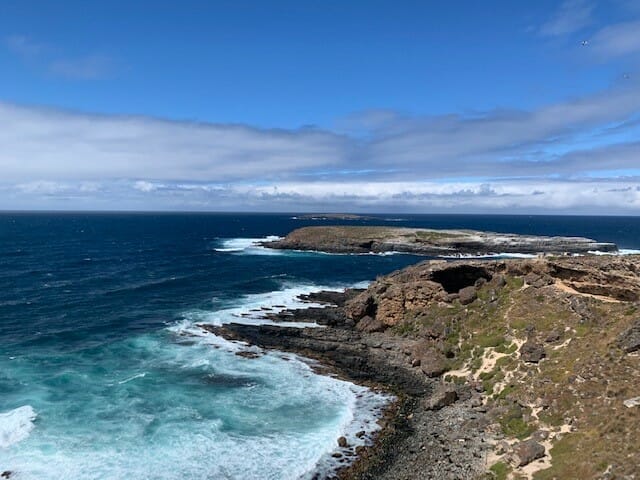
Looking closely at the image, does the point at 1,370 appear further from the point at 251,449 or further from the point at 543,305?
the point at 543,305

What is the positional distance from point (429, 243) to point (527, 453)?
12497cm

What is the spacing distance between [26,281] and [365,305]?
6479cm

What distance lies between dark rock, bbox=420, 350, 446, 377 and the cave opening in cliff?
16.5m

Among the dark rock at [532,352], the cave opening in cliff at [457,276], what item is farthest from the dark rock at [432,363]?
the cave opening in cliff at [457,276]

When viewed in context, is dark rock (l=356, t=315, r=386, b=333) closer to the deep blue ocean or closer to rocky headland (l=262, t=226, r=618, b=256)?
the deep blue ocean

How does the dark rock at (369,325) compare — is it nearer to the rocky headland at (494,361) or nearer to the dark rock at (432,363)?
the rocky headland at (494,361)

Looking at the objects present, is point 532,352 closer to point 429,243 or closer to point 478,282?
point 478,282

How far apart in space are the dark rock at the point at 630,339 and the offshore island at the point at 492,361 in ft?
0.33

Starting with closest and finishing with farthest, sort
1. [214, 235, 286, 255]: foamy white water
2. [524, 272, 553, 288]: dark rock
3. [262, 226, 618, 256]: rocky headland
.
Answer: [524, 272, 553, 288]: dark rock < [214, 235, 286, 255]: foamy white water < [262, 226, 618, 256]: rocky headland

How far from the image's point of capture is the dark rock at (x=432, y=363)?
4414 cm

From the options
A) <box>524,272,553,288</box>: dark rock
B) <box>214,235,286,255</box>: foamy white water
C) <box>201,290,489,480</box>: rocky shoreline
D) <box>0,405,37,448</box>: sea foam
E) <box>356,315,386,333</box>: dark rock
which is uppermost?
<box>524,272,553,288</box>: dark rock

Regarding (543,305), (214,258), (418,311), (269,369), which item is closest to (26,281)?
(214,258)

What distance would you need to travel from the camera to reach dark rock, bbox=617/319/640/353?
114 ft

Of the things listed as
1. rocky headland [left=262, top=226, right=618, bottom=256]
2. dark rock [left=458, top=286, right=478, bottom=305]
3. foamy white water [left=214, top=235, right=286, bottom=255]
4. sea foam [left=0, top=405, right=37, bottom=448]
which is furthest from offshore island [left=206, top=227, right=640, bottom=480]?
rocky headland [left=262, top=226, right=618, bottom=256]
